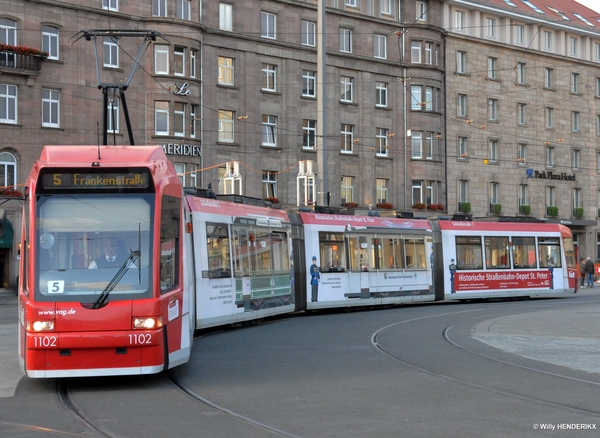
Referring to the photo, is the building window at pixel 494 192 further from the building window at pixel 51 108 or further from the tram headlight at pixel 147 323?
the tram headlight at pixel 147 323

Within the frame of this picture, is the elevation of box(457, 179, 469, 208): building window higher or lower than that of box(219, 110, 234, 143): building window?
lower

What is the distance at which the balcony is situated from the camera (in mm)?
38906

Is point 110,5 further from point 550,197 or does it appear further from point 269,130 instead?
point 550,197

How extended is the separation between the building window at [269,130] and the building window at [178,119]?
5168mm

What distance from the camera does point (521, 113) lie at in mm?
59531

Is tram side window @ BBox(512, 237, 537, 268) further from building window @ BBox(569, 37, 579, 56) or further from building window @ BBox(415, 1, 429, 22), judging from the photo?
building window @ BBox(569, 37, 579, 56)

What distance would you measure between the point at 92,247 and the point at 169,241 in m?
0.94

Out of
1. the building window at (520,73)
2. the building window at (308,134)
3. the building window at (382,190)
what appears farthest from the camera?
the building window at (520,73)

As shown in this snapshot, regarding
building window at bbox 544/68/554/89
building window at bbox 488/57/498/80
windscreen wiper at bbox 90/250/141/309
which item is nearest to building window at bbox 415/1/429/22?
building window at bbox 488/57/498/80

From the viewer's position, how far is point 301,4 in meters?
48.6

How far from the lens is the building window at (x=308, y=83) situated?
1924 inches

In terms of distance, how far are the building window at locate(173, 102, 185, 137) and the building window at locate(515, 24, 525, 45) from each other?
25.7 metres

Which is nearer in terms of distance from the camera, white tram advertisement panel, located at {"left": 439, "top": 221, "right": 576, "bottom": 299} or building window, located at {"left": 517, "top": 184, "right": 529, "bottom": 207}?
white tram advertisement panel, located at {"left": 439, "top": 221, "right": 576, "bottom": 299}

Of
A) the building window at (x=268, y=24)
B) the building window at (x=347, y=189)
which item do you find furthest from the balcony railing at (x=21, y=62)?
the building window at (x=347, y=189)
